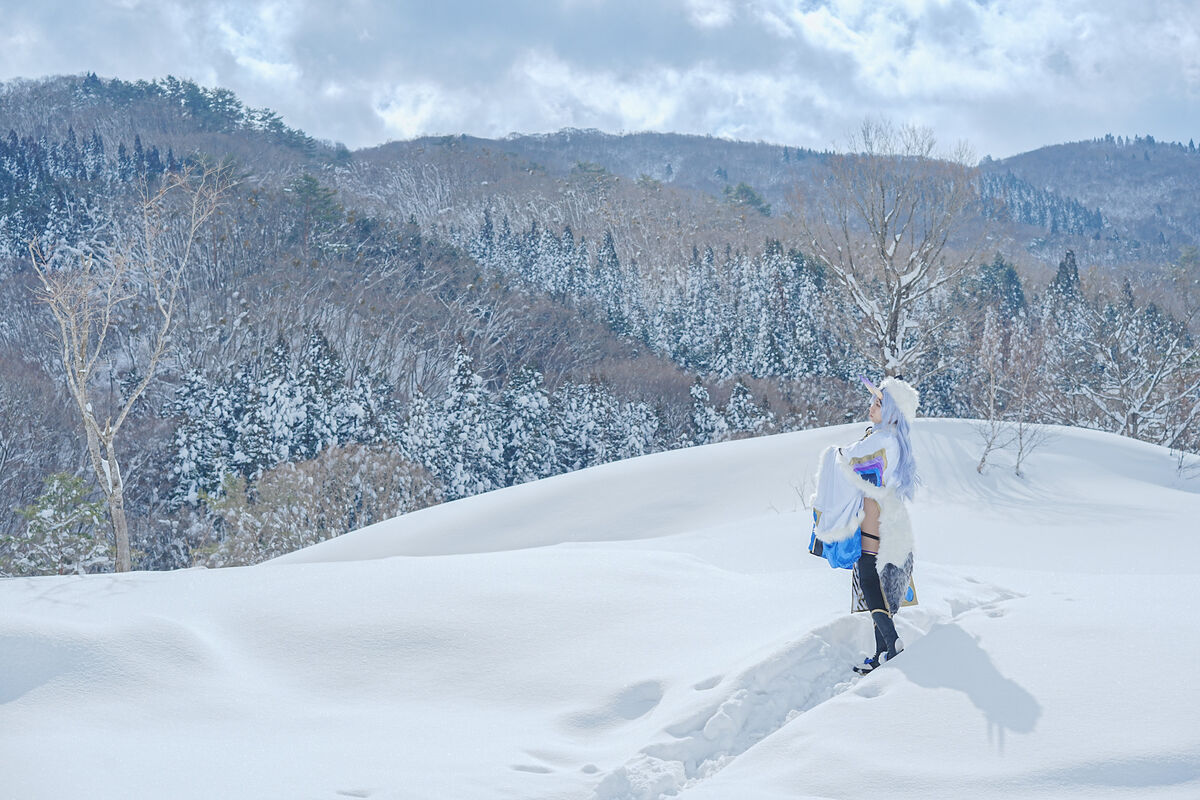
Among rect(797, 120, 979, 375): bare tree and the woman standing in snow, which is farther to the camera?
rect(797, 120, 979, 375): bare tree

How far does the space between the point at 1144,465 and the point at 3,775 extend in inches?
691

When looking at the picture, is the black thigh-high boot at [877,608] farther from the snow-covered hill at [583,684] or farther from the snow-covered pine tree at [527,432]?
the snow-covered pine tree at [527,432]

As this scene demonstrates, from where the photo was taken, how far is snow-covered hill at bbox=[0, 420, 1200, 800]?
11.5 feet

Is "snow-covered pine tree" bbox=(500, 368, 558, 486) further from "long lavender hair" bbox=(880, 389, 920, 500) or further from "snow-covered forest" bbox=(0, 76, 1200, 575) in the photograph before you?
"long lavender hair" bbox=(880, 389, 920, 500)

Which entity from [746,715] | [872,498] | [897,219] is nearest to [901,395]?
[872,498]

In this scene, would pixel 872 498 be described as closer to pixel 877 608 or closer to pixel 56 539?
pixel 877 608

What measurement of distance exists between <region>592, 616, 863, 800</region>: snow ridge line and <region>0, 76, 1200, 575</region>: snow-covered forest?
11080mm

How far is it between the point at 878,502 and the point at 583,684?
2.20 m

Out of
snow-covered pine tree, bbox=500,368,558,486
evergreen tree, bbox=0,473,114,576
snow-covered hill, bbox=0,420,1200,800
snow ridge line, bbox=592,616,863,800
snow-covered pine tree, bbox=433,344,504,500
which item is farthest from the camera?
snow-covered pine tree, bbox=500,368,558,486

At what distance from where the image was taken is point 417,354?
6016 cm

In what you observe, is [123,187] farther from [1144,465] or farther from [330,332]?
[1144,465]

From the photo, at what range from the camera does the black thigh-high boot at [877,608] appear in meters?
5.05

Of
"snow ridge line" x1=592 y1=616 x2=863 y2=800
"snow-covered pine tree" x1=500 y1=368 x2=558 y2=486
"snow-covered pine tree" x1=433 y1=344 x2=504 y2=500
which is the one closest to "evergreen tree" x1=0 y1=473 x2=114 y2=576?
"snow-covered pine tree" x1=433 y1=344 x2=504 y2=500

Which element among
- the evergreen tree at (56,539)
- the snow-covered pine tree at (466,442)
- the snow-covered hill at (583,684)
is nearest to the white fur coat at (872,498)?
the snow-covered hill at (583,684)
